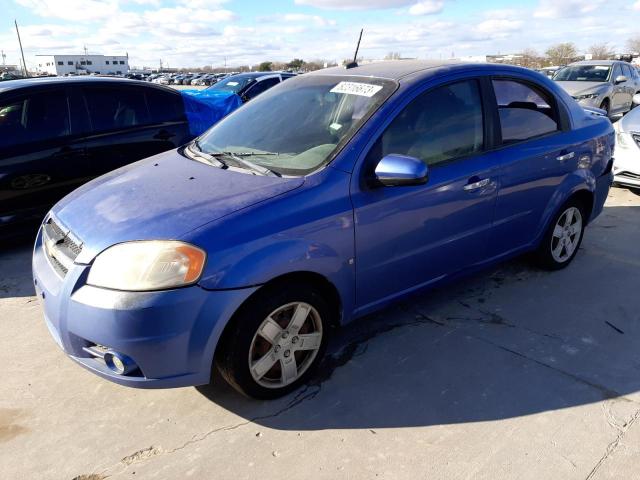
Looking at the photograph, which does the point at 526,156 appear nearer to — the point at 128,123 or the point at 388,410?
the point at 388,410

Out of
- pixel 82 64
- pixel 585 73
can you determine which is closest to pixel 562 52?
pixel 585 73

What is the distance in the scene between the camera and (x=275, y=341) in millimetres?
2613

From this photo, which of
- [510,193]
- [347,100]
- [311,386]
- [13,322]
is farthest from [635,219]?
[13,322]

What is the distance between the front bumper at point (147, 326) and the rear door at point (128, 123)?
308 cm

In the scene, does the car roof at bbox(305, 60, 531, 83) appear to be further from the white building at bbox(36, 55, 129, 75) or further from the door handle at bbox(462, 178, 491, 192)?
the white building at bbox(36, 55, 129, 75)

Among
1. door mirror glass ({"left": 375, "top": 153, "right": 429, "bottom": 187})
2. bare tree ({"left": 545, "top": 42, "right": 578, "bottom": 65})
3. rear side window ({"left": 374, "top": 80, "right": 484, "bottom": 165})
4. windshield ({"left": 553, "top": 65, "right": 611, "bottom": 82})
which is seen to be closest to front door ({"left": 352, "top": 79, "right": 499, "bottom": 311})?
rear side window ({"left": 374, "top": 80, "right": 484, "bottom": 165})

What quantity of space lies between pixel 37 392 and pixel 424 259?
233cm

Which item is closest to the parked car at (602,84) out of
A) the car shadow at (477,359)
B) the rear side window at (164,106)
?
the car shadow at (477,359)

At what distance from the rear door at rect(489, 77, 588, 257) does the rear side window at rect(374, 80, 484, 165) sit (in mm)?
256

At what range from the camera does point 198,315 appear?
2258mm

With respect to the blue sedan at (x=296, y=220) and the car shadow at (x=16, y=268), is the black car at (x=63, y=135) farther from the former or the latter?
the blue sedan at (x=296, y=220)

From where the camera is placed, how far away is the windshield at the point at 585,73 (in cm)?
1270

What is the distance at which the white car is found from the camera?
6320 millimetres

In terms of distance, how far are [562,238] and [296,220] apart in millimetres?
2780
